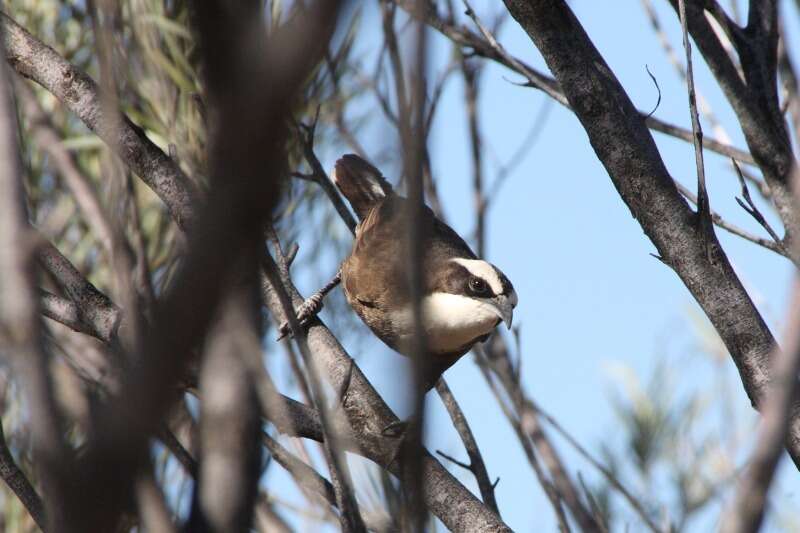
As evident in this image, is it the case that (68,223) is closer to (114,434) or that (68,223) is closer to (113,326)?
(113,326)

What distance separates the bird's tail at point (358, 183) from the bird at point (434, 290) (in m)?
0.27

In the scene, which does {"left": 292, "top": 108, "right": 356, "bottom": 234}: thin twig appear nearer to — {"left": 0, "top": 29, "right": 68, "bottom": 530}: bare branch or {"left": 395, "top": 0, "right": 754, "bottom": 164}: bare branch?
{"left": 395, "top": 0, "right": 754, "bottom": 164}: bare branch

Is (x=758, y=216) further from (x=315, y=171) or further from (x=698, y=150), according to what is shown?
(x=315, y=171)

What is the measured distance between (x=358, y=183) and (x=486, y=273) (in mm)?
1044

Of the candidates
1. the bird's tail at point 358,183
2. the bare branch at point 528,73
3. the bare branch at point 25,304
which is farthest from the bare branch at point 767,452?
the bird's tail at point 358,183

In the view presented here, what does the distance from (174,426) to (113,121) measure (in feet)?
4.75

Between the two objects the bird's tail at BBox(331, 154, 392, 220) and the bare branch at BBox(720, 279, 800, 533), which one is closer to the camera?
the bare branch at BBox(720, 279, 800, 533)

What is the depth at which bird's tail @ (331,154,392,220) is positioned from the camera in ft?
14.7

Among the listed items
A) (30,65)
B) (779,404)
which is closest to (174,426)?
(30,65)

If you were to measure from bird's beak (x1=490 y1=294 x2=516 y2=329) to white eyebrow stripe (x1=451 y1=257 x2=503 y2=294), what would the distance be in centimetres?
3

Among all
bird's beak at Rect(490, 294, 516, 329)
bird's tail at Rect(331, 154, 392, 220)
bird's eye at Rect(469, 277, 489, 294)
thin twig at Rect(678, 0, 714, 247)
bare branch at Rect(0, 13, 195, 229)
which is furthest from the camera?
bird's tail at Rect(331, 154, 392, 220)

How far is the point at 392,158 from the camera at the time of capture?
113cm

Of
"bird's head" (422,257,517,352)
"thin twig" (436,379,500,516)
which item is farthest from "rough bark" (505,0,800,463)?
"bird's head" (422,257,517,352)

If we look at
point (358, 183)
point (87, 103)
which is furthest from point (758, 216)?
point (358, 183)
